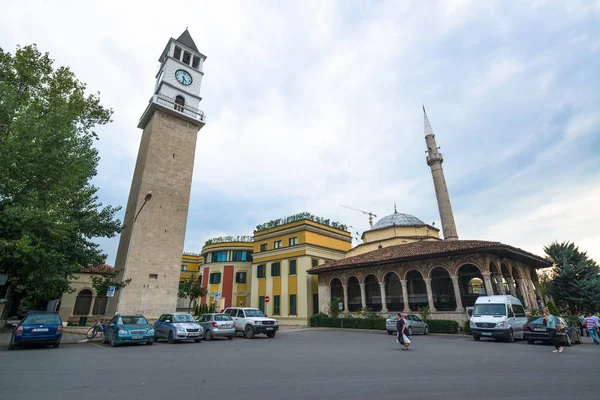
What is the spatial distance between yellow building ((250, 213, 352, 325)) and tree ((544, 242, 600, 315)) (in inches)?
775

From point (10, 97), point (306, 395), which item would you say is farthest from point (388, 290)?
point (10, 97)

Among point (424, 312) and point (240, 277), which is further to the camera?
point (240, 277)

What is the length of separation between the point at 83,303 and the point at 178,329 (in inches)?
929

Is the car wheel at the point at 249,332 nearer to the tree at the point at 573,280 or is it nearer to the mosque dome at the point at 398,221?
the mosque dome at the point at 398,221

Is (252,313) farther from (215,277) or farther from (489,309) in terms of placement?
(215,277)

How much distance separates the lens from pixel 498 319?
1485 centimetres

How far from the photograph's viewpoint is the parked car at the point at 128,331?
12.9 meters

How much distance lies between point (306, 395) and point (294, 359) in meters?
4.57

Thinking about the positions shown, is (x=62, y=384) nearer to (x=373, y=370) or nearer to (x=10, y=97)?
(x=373, y=370)

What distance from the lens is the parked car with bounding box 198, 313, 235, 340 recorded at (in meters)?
16.4

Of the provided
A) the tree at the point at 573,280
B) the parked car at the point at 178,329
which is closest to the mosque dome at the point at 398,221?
the tree at the point at 573,280

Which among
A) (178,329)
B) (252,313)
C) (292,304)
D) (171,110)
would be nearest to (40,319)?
(178,329)

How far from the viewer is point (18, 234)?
14156mm

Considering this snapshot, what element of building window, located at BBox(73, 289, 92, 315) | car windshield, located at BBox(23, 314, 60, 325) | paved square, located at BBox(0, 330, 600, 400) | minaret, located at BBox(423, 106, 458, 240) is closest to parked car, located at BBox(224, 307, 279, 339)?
paved square, located at BBox(0, 330, 600, 400)
